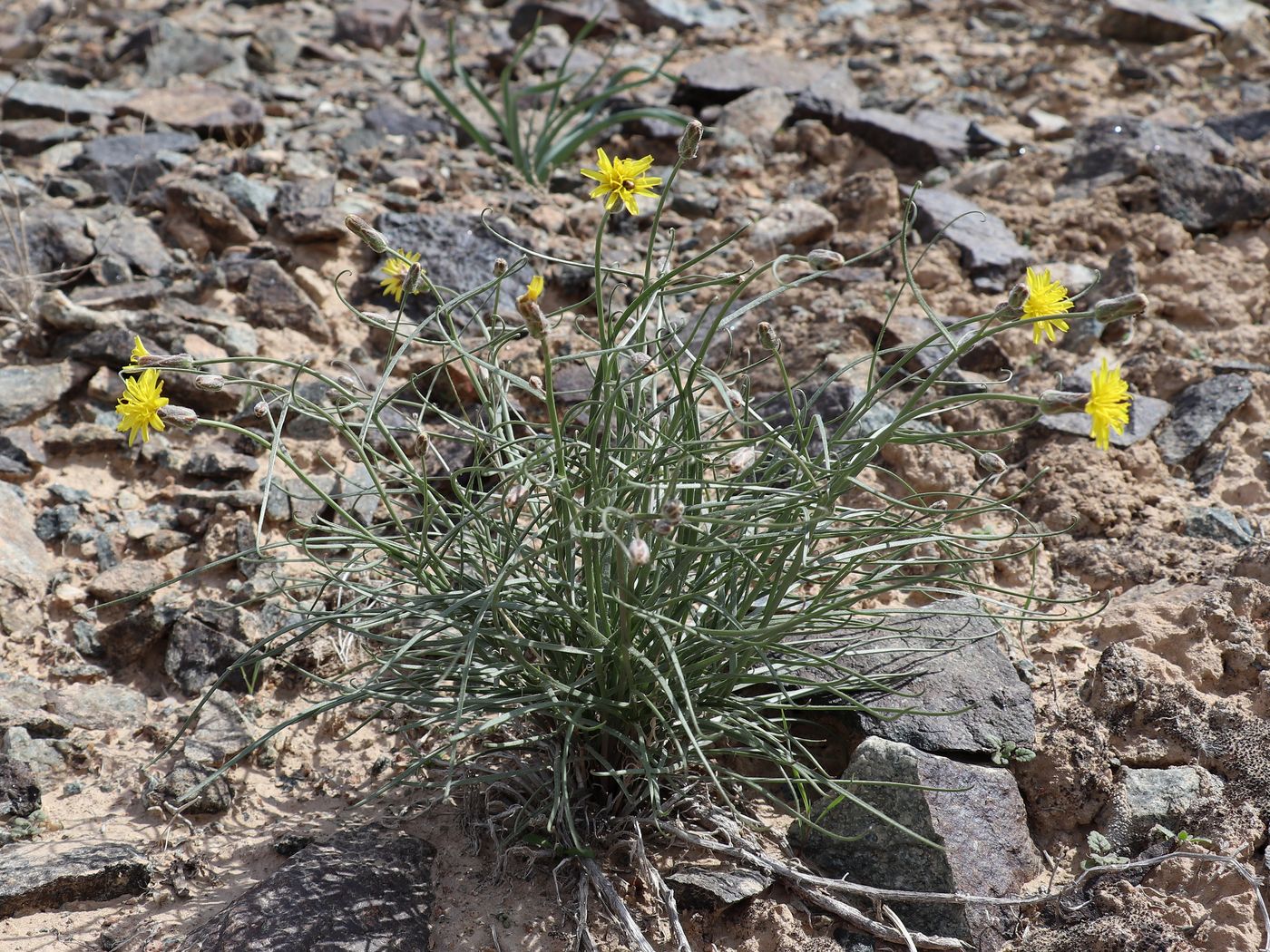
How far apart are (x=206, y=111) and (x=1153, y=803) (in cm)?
415

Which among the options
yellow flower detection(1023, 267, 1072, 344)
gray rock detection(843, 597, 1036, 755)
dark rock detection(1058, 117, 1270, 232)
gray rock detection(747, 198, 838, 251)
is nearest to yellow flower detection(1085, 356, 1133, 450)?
yellow flower detection(1023, 267, 1072, 344)

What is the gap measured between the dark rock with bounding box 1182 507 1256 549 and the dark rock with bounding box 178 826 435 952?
1946mm

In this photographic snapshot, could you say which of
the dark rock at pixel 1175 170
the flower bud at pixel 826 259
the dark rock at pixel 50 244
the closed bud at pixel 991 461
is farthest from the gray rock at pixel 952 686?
the dark rock at pixel 50 244

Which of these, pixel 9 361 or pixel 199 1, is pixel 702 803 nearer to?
pixel 9 361

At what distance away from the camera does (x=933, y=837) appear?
1965mm

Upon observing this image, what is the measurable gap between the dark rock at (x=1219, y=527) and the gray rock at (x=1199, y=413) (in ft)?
0.77

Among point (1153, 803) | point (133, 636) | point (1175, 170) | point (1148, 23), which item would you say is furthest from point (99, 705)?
point (1148, 23)

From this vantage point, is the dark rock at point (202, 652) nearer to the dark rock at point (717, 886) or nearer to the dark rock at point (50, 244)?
the dark rock at point (717, 886)

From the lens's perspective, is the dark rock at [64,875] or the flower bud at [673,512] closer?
the flower bud at [673,512]

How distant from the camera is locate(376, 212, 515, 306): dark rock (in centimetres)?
356

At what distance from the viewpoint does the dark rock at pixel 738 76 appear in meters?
4.74

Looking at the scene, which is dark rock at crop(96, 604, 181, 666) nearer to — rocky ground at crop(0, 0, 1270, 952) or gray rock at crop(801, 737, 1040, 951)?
rocky ground at crop(0, 0, 1270, 952)

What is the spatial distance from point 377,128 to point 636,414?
296 cm

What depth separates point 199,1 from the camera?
18.8ft
